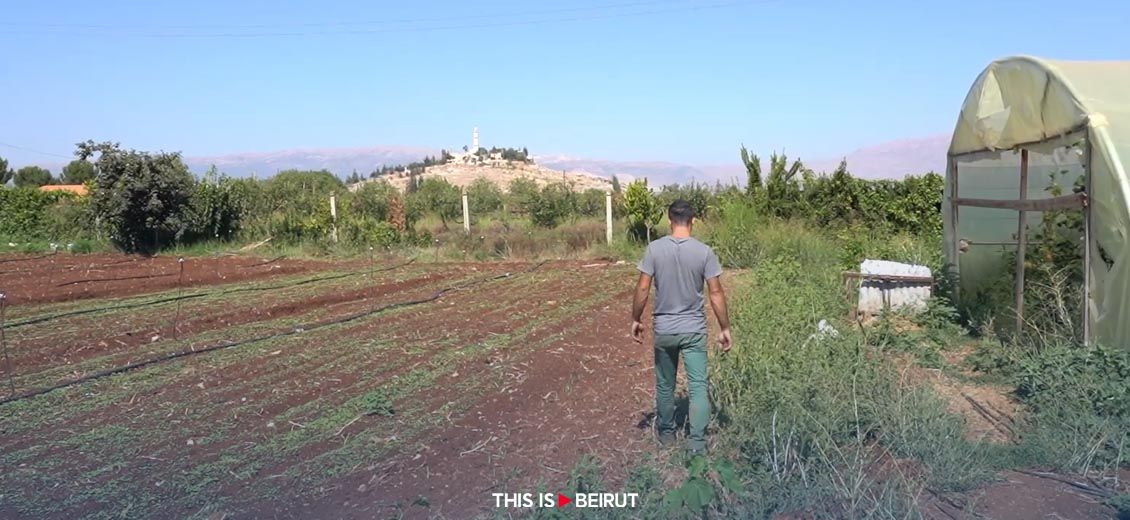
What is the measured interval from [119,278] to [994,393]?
1642 centimetres

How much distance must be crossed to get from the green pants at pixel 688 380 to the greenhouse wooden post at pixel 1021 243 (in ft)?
15.9

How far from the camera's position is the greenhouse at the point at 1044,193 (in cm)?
758

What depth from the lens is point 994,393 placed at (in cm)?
808

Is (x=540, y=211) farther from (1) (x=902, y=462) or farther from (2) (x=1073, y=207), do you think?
(1) (x=902, y=462)

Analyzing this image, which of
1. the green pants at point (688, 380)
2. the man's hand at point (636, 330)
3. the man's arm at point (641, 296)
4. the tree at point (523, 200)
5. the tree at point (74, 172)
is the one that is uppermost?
the tree at point (74, 172)

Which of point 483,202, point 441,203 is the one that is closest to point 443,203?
point 441,203

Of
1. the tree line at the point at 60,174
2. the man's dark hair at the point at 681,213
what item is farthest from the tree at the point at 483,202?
the tree line at the point at 60,174

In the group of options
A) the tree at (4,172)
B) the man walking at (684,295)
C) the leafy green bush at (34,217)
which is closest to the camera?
the man walking at (684,295)

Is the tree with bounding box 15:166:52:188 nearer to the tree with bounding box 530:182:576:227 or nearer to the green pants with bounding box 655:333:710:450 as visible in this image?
the tree with bounding box 530:182:576:227

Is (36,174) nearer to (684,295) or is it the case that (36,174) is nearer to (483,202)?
(483,202)

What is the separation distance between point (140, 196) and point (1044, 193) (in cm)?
2217

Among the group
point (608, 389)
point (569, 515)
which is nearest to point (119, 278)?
point (608, 389)

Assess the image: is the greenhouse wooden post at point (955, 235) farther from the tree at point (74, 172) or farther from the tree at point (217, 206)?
the tree at point (74, 172)

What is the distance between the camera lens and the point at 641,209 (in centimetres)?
2423
